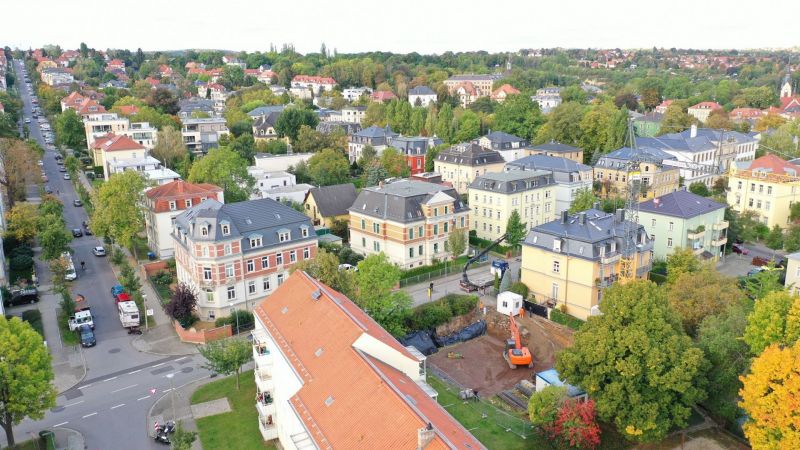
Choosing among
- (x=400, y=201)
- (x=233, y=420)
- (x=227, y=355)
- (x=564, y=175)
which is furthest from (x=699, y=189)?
(x=233, y=420)

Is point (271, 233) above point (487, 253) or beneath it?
above

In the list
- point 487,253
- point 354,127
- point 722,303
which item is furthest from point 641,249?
point 354,127

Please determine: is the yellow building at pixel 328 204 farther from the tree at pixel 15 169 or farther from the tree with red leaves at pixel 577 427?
the tree with red leaves at pixel 577 427

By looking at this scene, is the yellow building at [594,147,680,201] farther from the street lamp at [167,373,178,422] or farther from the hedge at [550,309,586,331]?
the street lamp at [167,373,178,422]

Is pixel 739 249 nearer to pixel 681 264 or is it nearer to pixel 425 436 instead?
pixel 681 264

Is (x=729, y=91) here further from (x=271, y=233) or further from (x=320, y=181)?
(x=271, y=233)

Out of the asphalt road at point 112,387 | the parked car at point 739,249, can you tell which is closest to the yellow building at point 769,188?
the parked car at point 739,249
